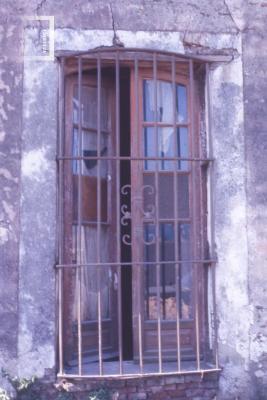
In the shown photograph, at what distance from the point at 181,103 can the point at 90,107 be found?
717 mm

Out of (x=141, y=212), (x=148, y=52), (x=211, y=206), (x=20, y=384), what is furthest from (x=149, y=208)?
(x=20, y=384)

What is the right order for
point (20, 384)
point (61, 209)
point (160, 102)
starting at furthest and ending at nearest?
1. point (160, 102)
2. point (61, 209)
3. point (20, 384)

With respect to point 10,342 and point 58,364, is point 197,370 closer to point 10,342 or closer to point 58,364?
point 58,364

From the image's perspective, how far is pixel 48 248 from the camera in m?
4.48

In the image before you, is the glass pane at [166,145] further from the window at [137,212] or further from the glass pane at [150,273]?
the glass pane at [150,273]

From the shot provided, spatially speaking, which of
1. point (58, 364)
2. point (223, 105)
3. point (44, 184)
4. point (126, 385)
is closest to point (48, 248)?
point (44, 184)

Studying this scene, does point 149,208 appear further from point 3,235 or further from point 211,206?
point 3,235

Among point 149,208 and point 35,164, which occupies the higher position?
point 35,164

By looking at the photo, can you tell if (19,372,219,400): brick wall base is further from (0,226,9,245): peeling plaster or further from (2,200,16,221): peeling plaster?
(2,200,16,221): peeling plaster

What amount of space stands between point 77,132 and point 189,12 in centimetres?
127

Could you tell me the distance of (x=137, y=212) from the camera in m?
4.72

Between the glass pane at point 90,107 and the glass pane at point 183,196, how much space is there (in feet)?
2.36

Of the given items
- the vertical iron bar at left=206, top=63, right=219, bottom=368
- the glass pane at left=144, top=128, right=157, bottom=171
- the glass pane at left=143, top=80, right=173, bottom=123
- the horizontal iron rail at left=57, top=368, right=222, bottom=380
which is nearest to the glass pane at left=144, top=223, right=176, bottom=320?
the vertical iron bar at left=206, top=63, right=219, bottom=368

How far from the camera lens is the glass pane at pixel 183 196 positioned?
4.81 m
